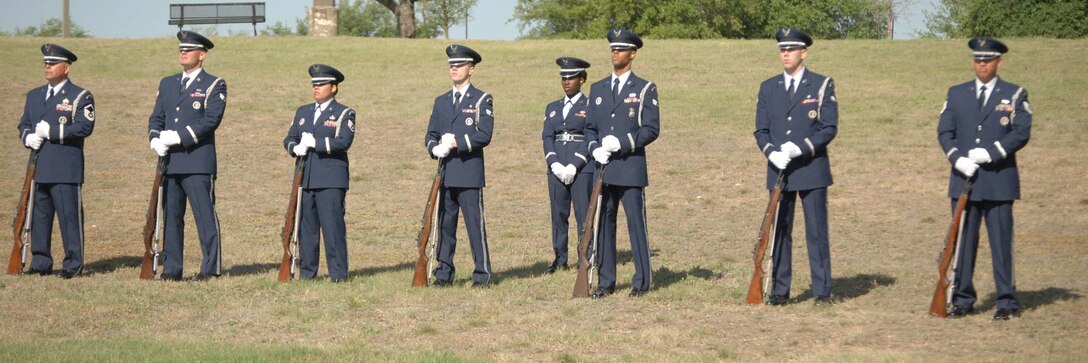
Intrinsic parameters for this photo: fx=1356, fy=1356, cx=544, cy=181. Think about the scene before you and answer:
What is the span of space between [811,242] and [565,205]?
3.48m

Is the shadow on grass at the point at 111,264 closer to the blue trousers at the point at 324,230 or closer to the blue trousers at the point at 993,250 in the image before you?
the blue trousers at the point at 324,230

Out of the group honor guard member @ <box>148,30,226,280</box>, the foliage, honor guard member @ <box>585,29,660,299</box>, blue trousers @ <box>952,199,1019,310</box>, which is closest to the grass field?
blue trousers @ <box>952,199,1019,310</box>

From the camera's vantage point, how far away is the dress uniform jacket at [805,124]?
10.4 meters

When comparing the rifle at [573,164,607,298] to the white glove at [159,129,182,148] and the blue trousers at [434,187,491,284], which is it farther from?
the white glove at [159,129,182,148]

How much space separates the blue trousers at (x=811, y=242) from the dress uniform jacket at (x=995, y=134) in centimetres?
108

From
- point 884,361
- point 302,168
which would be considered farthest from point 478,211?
point 884,361

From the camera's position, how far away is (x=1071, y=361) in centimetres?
828

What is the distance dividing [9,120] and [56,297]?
1671cm

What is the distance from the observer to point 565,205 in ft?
44.4

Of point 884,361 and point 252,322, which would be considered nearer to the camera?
point 884,361

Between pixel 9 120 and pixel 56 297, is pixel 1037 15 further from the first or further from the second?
pixel 56 297

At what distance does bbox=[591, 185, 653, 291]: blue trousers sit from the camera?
11180 millimetres

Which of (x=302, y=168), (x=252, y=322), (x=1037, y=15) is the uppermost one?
(x=1037, y=15)

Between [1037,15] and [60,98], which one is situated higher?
[1037,15]
